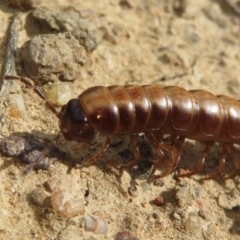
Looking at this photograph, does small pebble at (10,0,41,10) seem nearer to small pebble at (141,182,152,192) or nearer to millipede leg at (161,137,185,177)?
millipede leg at (161,137,185,177)

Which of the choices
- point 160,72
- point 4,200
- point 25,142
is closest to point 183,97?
point 160,72

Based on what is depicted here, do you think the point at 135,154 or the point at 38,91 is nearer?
the point at 38,91

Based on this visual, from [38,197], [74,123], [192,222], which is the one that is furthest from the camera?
[192,222]

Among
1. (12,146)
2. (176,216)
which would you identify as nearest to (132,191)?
(176,216)

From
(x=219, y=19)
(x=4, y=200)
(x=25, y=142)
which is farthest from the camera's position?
(x=219, y=19)

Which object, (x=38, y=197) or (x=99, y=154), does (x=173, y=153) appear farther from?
(x=38, y=197)

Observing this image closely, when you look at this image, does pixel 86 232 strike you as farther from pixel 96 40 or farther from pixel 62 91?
pixel 96 40
